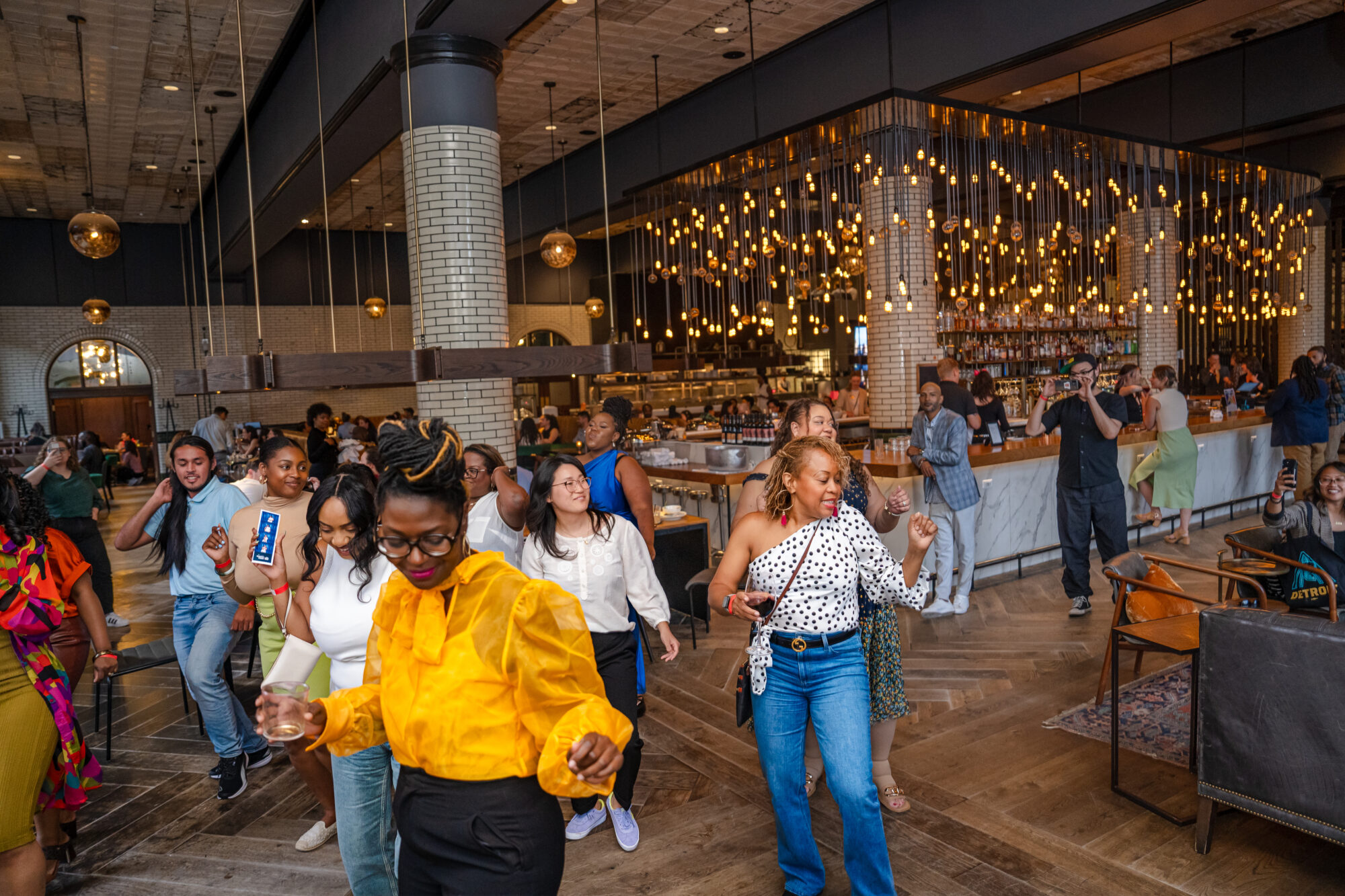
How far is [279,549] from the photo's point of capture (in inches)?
121

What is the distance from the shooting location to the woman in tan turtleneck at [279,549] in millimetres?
3201

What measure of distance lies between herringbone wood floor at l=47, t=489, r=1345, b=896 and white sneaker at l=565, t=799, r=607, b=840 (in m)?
0.05

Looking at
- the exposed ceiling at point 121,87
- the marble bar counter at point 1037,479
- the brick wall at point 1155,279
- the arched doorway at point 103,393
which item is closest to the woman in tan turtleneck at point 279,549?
the marble bar counter at point 1037,479

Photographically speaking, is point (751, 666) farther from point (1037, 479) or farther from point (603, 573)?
point (1037, 479)

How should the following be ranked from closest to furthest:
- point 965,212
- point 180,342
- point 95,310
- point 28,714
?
point 28,714 < point 95,310 < point 965,212 < point 180,342

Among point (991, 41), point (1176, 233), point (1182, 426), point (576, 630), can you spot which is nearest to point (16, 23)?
point (991, 41)

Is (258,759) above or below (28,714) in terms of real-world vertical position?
below

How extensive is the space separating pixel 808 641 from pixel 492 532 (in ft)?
5.12

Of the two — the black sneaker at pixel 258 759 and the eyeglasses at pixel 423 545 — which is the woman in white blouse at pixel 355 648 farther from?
the black sneaker at pixel 258 759

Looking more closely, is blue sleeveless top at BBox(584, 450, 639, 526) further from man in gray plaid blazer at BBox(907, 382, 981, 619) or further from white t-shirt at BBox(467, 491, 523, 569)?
man in gray plaid blazer at BBox(907, 382, 981, 619)

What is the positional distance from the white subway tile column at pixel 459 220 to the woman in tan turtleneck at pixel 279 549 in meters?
3.50

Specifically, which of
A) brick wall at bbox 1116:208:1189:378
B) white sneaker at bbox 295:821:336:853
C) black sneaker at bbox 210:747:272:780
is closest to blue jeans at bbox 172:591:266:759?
black sneaker at bbox 210:747:272:780

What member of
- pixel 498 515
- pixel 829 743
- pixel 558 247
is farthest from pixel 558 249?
pixel 829 743

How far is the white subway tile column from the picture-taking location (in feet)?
22.2
